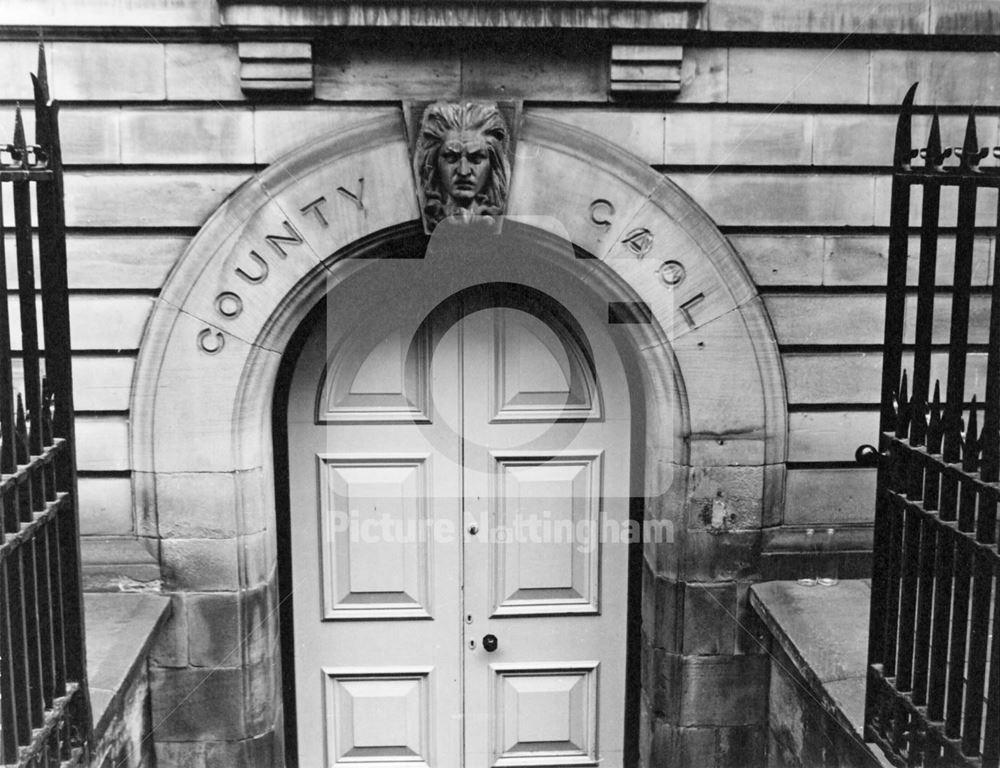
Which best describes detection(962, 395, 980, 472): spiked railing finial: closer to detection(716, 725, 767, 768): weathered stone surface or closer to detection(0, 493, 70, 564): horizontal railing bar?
detection(716, 725, 767, 768): weathered stone surface

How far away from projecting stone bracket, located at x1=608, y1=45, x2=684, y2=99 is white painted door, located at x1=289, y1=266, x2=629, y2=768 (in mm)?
1308

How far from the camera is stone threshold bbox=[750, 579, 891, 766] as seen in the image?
13.8ft

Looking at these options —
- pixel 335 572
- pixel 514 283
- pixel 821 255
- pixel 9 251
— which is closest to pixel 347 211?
pixel 514 283

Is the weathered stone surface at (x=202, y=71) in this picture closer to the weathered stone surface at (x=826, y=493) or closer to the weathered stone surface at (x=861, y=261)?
the weathered stone surface at (x=861, y=261)

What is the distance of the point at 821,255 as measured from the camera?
5.22m

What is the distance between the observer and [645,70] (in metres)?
5.02

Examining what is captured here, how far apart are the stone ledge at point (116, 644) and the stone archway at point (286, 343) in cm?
20

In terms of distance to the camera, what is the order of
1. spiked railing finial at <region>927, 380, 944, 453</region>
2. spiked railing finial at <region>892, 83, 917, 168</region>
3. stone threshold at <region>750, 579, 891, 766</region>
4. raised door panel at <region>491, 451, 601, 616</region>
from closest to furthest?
spiked railing finial at <region>927, 380, 944, 453</region>
spiked railing finial at <region>892, 83, 917, 168</region>
stone threshold at <region>750, 579, 891, 766</region>
raised door panel at <region>491, 451, 601, 616</region>

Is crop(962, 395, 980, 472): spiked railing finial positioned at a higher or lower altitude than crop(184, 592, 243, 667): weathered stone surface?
higher

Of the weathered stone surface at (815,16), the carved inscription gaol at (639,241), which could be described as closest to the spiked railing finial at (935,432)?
the carved inscription gaol at (639,241)

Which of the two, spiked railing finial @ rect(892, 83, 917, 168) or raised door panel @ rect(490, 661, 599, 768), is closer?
spiked railing finial @ rect(892, 83, 917, 168)

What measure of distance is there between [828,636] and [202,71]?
4060 mm

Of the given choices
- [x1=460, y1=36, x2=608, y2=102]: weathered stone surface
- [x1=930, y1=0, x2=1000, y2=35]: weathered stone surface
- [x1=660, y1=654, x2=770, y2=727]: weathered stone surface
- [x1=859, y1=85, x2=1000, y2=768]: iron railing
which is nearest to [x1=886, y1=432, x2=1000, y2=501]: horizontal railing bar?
[x1=859, y1=85, x2=1000, y2=768]: iron railing

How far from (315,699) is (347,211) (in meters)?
2.80
